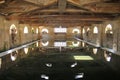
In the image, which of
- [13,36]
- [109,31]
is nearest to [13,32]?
[13,36]

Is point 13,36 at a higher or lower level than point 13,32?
lower

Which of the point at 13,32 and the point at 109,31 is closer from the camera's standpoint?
the point at 109,31

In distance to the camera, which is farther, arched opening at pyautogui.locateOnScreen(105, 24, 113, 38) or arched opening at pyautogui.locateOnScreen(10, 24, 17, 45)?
arched opening at pyautogui.locateOnScreen(10, 24, 17, 45)

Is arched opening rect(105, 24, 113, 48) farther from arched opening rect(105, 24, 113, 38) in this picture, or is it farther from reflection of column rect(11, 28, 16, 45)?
reflection of column rect(11, 28, 16, 45)

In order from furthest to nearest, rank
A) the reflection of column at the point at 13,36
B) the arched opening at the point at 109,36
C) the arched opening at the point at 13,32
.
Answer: the reflection of column at the point at 13,36 < the arched opening at the point at 13,32 < the arched opening at the point at 109,36

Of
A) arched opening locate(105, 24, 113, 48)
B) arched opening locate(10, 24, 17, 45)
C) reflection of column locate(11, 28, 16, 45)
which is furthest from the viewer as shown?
reflection of column locate(11, 28, 16, 45)

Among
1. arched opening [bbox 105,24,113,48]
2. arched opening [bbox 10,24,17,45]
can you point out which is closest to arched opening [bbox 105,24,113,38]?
arched opening [bbox 105,24,113,48]

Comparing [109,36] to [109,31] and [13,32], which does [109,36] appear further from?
[13,32]

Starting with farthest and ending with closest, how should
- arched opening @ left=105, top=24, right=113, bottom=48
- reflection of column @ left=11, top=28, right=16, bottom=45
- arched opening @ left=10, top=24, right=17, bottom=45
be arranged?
reflection of column @ left=11, top=28, right=16, bottom=45, arched opening @ left=10, top=24, right=17, bottom=45, arched opening @ left=105, top=24, right=113, bottom=48

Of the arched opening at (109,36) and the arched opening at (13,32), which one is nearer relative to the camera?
the arched opening at (109,36)

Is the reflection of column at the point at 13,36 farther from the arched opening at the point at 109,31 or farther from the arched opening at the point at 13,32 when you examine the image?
the arched opening at the point at 109,31

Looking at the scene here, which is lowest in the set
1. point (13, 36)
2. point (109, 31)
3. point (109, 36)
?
point (109, 36)

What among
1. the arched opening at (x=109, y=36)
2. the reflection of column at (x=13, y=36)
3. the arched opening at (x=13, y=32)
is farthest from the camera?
the reflection of column at (x=13, y=36)

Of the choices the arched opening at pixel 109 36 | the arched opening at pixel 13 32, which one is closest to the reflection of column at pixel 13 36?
the arched opening at pixel 13 32
